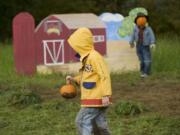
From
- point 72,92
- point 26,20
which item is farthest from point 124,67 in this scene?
point 72,92

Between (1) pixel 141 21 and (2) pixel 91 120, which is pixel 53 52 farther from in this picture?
(2) pixel 91 120

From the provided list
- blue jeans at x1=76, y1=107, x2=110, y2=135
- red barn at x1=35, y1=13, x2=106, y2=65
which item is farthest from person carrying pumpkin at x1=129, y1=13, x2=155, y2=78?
blue jeans at x1=76, y1=107, x2=110, y2=135

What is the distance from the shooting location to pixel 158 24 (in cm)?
3109

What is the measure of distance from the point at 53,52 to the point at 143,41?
241 cm

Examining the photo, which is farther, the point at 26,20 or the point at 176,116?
the point at 26,20

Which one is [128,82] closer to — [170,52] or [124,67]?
[124,67]

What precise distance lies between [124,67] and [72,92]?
328 inches

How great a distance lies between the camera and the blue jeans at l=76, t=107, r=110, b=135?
21.4ft

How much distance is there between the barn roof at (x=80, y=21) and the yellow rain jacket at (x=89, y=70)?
28.0ft

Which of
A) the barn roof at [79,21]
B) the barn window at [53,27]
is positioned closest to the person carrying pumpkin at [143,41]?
the barn roof at [79,21]

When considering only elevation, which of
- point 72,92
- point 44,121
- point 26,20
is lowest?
point 44,121

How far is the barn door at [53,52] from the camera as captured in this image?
48.4 ft

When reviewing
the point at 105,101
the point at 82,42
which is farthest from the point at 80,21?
the point at 105,101

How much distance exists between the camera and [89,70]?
652cm
